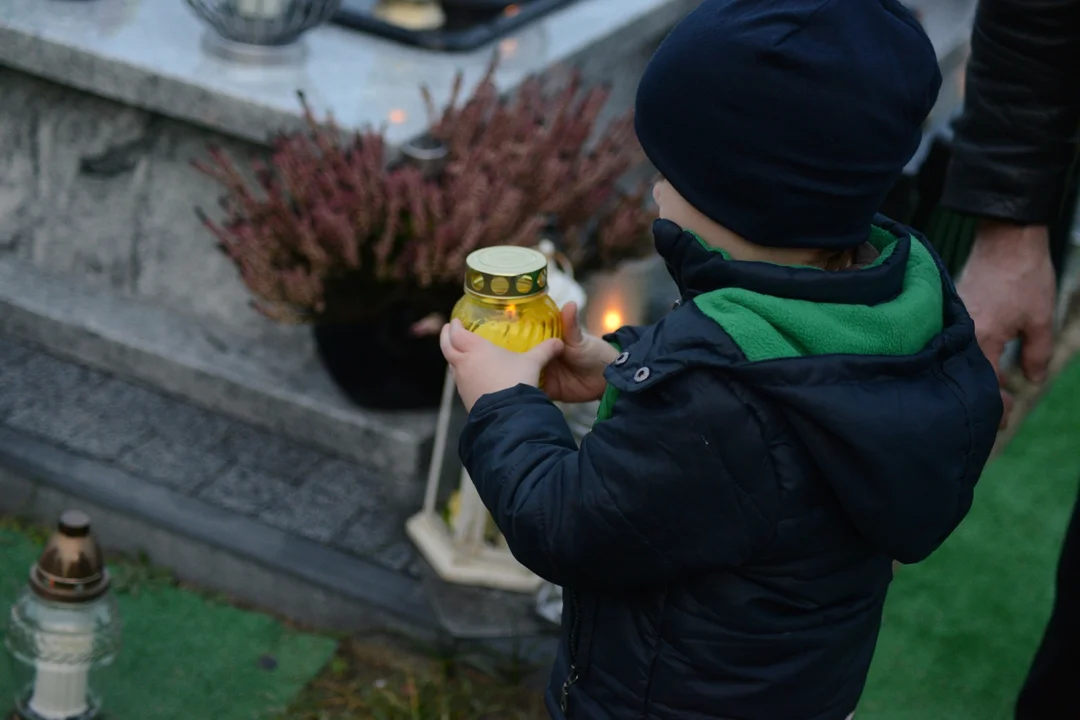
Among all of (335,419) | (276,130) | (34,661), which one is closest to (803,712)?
(34,661)

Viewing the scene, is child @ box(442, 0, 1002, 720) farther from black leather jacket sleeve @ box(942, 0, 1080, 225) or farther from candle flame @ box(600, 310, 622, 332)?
candle flame @ box(600, 310, 622, 332)

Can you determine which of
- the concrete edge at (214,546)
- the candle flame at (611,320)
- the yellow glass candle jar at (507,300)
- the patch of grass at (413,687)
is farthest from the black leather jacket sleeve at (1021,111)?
the concrete edge at (214,546)

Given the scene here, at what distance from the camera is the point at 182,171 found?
379 cm

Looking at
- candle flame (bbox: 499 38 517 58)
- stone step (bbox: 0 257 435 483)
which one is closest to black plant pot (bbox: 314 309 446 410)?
stone step (bbox: 0 257 435 483)

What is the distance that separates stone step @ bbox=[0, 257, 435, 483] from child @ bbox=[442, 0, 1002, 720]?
175 centimetres

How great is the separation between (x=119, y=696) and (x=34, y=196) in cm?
168

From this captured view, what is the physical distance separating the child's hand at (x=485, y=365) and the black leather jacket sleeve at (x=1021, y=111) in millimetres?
1081

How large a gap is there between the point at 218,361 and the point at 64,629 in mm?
1088

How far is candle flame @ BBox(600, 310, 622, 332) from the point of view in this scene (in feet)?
9.42

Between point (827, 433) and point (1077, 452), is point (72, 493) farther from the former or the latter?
point (1077, 452)

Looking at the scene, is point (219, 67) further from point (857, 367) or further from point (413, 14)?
point (857, 367)

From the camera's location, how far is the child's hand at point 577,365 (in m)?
1.89

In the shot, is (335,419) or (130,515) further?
(335,419)

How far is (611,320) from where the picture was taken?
9.50ft
